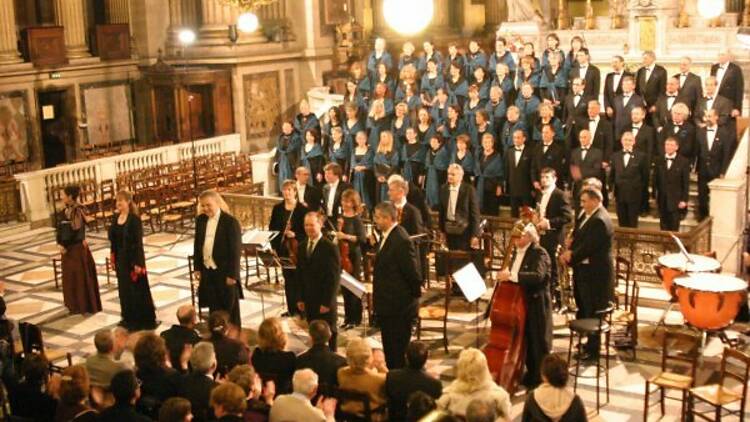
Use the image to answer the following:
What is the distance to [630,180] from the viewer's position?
11312mm

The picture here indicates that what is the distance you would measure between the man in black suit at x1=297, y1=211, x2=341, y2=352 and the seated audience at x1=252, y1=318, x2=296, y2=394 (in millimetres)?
1850

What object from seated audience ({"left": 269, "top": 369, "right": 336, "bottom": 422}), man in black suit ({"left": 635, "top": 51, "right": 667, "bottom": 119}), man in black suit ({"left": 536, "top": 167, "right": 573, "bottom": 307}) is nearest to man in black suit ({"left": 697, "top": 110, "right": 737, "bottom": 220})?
man in black suit ({"left": 635, "top": 51, "right": 667, "bottom": 119})

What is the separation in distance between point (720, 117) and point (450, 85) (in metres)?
4.19

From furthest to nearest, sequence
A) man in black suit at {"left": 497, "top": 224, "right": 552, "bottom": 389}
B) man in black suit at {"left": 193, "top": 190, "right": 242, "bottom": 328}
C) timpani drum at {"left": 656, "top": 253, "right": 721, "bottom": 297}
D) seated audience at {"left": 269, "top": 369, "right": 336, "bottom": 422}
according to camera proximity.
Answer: man in black suit at {"left": 193, "top": 190, "right": 242, "bottom": 328}
timpani drum at {"left": 656, "top": 253, "right": 721, "bottom": 297}
man in black suit at {"left": 497, "top": 224, "right": 552, "bottom": 389}
seated audience at {"left": 269, "top": 369, "right": 336, "bottom": 422}

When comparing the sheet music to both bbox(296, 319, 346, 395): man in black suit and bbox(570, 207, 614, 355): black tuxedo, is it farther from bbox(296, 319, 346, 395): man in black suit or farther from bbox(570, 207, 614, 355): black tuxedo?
bbox(296, 319, 346, 395): man in black suit

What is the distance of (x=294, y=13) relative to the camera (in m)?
22.9

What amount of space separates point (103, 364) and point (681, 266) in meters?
5.07

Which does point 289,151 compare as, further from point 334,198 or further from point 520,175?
point 520,175

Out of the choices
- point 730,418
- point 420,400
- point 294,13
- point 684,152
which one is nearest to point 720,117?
point 684,152

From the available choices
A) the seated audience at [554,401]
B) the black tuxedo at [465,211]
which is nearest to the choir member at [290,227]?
the black tuxedo at [465,211]

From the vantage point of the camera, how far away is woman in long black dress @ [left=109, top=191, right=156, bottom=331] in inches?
397

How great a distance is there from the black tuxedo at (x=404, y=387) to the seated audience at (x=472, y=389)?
0.16 m

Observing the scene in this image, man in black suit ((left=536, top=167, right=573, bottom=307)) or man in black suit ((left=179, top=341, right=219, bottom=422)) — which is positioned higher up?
man in black suit ((left=536, top=167, right=573, bottom=307))

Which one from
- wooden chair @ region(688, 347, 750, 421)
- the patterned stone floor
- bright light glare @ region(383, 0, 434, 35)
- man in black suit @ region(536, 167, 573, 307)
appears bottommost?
the patterned stone floor
